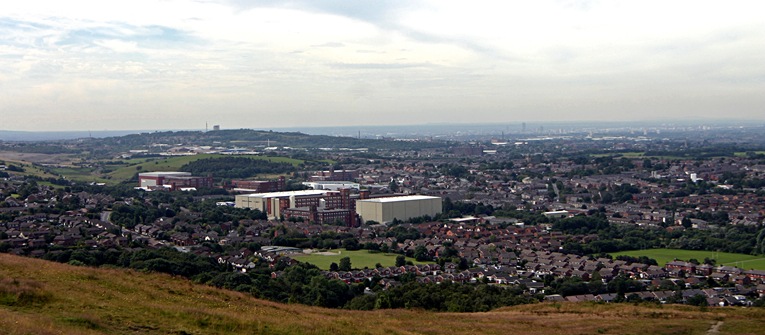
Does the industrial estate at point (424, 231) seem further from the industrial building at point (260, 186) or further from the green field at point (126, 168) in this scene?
the green field at point (126, 168)

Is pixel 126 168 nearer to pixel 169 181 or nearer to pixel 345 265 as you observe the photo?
pixel 169 181

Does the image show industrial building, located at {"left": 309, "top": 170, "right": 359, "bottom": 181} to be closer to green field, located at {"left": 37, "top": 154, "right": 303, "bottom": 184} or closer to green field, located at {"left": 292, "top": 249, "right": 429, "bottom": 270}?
green field, located at {"left": 37, "top": 154, "right": 303, "bottom": 184}

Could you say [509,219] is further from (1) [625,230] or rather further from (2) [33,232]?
(2) [33,232]

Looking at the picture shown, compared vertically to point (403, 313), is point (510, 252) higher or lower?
lower

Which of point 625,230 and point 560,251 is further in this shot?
point 625,230

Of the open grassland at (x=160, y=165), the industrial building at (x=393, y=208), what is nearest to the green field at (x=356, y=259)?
Result: the industrial building at (x=393, y=208)

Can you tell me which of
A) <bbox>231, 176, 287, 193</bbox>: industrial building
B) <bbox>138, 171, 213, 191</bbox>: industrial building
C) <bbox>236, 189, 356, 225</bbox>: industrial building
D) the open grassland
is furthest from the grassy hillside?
the open grassland

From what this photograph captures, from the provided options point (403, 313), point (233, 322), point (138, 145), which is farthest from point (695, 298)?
point (138, 145)

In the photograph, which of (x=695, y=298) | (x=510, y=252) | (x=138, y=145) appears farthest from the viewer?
(x=138, y=145)

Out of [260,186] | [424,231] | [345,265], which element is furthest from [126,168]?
[345,265]
